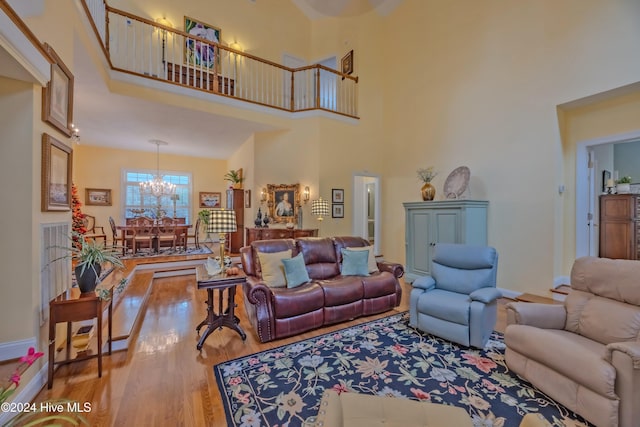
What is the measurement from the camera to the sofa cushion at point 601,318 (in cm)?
189

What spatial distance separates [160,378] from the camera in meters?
2.21

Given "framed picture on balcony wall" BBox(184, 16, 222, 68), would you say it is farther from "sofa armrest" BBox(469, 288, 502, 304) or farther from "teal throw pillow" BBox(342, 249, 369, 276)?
"sofa armrest" BBox(469, 288, 502, 304)

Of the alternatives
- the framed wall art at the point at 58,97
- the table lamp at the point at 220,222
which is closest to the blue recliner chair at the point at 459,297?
the table lamp at the point at 220,222

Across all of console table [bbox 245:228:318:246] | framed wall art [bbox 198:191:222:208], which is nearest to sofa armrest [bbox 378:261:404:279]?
console table [bbox 245:228:318:246]

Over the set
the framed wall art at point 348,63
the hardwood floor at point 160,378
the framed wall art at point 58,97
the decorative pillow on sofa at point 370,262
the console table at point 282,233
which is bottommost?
the hardwood floor at point 160,378

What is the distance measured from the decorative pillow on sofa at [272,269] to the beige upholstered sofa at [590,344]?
2.28m

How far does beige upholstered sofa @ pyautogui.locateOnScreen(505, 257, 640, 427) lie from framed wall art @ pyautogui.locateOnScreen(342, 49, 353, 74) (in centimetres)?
628

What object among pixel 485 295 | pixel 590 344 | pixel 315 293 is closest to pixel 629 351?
pixel 590 344

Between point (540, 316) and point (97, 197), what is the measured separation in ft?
32.6

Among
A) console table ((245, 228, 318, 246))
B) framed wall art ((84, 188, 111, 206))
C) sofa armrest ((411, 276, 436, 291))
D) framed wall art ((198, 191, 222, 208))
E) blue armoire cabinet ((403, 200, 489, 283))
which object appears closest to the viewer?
sofa armrest ((411, 276, 436, 291))

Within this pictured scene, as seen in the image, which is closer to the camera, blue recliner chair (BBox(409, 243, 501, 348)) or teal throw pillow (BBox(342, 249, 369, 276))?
blue recliner chair (BBox(409, 243, 501, 348))

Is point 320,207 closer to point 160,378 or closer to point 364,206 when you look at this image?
point 364,206

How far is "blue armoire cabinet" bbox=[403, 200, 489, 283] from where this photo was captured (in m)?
4.37

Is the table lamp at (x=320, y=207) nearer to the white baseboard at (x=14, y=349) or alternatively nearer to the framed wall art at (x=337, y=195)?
the framed wall art at (x=337, y=195)
